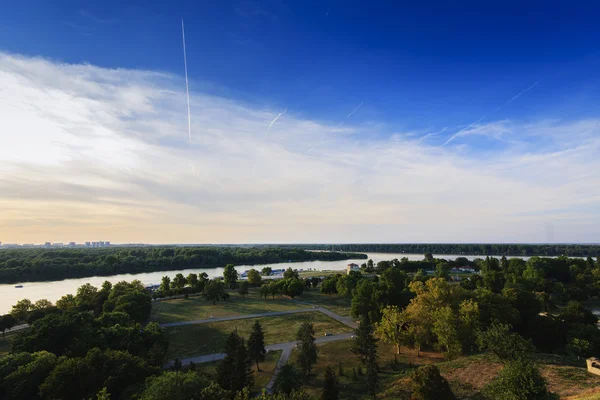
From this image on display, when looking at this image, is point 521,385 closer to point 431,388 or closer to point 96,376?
point 431,388

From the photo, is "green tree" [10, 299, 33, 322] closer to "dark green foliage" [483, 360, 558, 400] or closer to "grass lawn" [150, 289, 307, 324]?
"grass lawn" [150, 289, 307, 324]

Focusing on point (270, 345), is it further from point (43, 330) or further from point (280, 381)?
point (43, 330)

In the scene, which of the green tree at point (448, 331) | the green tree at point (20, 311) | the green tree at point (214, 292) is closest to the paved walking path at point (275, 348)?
the green tree at point (448, 331)

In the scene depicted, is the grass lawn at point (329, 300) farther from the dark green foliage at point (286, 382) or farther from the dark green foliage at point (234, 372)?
the dark green foliage at point (234, 372)

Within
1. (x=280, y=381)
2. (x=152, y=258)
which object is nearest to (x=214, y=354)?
(x=280, y=381)

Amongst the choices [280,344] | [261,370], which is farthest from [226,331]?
[261,370]

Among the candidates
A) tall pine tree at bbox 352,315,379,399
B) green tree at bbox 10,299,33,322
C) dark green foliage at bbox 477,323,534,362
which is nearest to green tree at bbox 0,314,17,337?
green tree at bbox 10,299,33,322

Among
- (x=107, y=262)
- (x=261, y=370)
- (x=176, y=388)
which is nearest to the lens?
(x=176, y=388)

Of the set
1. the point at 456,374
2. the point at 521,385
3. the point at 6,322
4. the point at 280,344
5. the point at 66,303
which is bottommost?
the point at 280,344
